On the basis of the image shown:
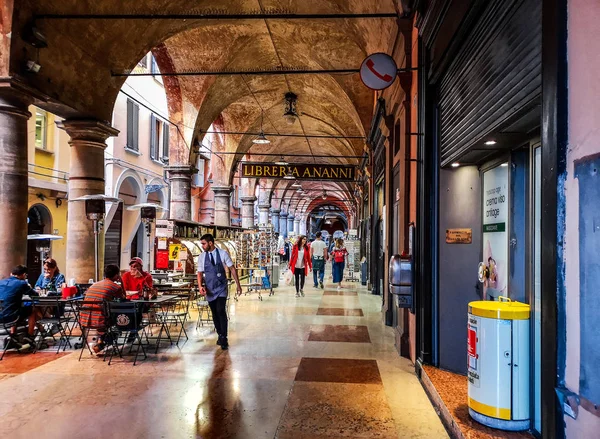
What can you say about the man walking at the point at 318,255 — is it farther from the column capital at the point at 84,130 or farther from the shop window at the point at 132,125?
the shop window at the point at 132,125

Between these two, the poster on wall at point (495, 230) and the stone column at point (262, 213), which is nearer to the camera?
the poster on wall at point (495, 230)

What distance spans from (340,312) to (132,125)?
1150cm

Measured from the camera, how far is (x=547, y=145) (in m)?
2.09

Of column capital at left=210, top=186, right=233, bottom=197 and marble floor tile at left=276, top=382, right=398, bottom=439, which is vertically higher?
column capital at left=210, top=186, right=233, bottom=197

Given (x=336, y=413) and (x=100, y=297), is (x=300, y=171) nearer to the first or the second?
(x=100, y=297)

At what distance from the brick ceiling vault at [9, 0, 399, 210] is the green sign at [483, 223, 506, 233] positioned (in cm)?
324

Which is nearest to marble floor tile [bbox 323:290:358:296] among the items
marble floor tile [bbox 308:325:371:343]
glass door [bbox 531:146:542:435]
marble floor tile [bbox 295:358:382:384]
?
marble floor tile [bbox 308:325:371:343]

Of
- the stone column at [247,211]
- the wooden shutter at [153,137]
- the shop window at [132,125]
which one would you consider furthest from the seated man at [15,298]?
the stone column at [247,211]

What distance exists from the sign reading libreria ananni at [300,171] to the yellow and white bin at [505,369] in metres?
12.4

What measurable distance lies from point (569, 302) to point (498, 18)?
7.35 ft

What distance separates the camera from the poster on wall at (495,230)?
4.01 metres

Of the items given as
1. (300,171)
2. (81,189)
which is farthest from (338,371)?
(300,171)

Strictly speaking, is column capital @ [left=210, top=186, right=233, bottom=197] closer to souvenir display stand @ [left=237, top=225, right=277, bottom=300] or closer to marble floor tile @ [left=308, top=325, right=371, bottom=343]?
souvenir display stand @ [left=237, top=225, right=277, bottom=300]

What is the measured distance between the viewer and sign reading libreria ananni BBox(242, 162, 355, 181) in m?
15.4
